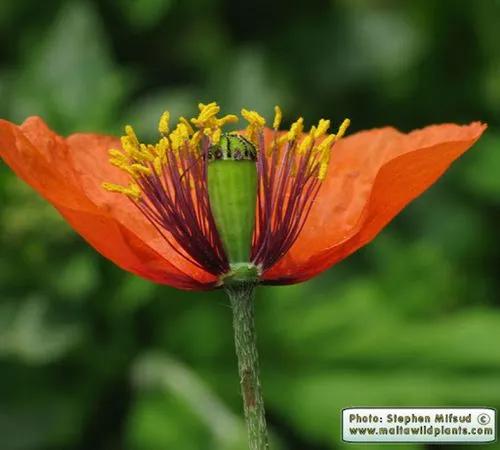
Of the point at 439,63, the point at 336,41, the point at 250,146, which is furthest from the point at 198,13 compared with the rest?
the point at 250,146

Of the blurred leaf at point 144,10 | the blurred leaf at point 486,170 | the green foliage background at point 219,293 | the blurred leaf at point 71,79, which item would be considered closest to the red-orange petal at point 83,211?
the green foliage background at point 219,293

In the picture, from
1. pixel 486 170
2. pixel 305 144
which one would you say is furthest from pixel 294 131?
pixel 486 170

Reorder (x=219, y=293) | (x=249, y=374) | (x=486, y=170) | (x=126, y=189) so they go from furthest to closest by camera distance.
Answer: (x=486, y=170), (x=219, y=293), (x=126, y=189), (x=249, y=374)

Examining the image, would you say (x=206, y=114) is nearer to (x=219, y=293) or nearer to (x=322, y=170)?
(x=322, y=170)

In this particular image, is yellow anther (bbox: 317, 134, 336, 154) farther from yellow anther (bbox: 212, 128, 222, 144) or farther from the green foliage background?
the green foliage background
